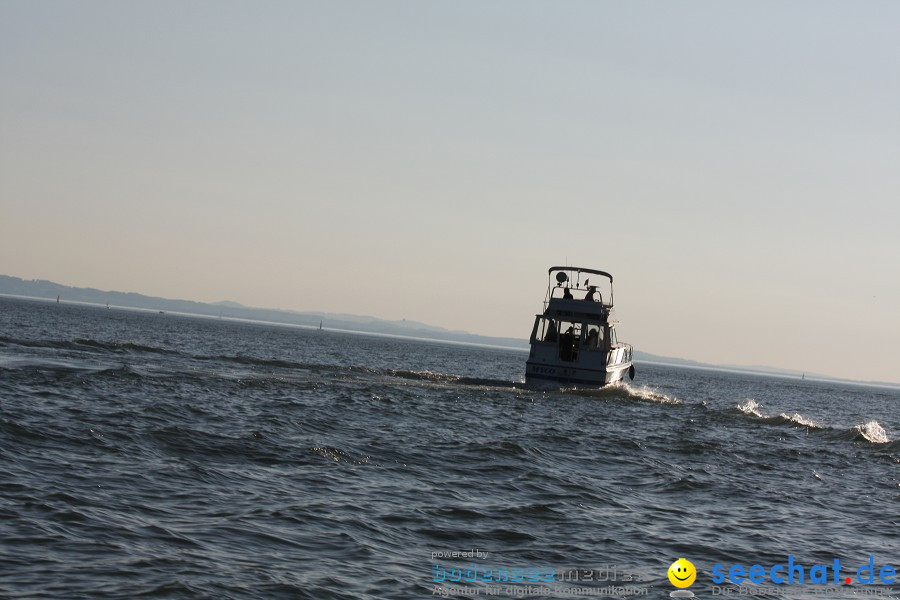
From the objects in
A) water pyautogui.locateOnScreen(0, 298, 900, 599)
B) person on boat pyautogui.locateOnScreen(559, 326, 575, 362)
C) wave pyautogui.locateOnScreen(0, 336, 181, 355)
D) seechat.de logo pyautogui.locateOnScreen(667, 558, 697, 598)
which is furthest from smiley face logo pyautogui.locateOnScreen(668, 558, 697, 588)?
wave pyautogui.locateOnScreen(0, 336, 181, 355)

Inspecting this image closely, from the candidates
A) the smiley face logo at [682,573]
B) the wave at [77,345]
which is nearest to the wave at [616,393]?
the wave at [77,345]

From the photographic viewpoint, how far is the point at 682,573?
1338 centimetres

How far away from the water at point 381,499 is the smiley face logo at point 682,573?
0.14m

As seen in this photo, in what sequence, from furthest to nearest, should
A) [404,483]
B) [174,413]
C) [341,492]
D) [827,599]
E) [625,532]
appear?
1. [174,413]
2. [404,483]
3. [341,492]
4. [625,532]
5. [827,599]

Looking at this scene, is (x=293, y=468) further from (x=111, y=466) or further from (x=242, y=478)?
(x=111, y=466)

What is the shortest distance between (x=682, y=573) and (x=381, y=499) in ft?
17.2

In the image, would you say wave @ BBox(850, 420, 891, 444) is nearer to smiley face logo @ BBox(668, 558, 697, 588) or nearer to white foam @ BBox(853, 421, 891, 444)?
white foam @ BBox(853, 421, 891, 444)

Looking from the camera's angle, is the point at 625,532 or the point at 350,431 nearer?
the point at 625,532

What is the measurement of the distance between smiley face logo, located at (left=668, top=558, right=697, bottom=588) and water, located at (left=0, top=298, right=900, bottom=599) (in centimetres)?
14

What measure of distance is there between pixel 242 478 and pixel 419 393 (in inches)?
890

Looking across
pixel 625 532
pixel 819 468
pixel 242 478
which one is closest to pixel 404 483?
pixel 242 478

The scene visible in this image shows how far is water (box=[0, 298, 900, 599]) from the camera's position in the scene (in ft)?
39.8

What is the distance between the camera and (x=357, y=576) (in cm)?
1214

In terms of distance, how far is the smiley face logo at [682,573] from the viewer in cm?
1295
